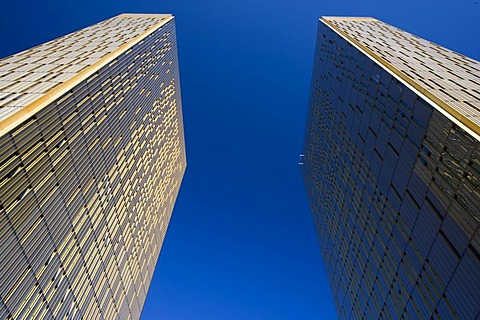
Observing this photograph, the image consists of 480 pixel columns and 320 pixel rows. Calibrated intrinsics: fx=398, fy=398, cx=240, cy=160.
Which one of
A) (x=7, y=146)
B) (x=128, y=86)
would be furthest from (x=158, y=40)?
(x=7, y=146)

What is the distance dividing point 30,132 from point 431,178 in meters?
29.7

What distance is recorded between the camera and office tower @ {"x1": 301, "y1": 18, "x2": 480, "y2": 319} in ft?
84.0

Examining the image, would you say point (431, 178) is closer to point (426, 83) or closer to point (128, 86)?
point (426, 83)

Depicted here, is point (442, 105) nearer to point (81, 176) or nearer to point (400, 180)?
point (400, 180)

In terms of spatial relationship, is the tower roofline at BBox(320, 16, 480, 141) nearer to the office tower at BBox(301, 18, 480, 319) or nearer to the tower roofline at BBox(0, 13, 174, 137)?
the office tower at BBox(301, 18, 480, 319)

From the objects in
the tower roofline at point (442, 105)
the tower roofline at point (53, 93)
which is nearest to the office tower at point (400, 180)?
the tower roofline at point (442, 105)

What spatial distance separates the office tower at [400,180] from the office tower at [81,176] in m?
28.3

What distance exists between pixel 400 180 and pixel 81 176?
96.7ft

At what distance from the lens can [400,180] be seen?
35.3 meters

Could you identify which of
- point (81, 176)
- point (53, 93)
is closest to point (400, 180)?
point (81, 176)

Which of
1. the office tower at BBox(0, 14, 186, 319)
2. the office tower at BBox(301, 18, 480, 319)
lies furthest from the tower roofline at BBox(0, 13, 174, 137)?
the office tower at BBox(301, 18, 480, 319)

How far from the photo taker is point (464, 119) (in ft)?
84.0

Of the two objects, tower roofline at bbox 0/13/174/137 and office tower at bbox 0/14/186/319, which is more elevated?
tower roofline at bbox 0/13/174/137

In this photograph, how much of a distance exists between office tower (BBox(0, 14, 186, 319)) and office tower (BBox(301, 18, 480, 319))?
2835 cm
